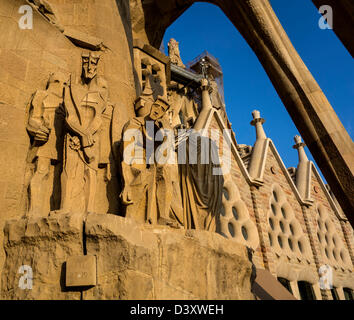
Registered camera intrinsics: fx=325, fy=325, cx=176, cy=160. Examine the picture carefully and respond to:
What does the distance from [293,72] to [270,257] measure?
24.2ft

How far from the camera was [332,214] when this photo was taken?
15453mm

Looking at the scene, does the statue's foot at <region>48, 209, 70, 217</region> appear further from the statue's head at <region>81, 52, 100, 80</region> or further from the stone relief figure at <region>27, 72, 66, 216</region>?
the statue's head at <region>81, 52, 100, 80</region>

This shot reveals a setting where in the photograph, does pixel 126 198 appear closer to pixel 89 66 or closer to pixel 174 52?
pixel 89 66

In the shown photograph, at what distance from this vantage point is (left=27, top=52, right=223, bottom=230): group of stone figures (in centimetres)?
395

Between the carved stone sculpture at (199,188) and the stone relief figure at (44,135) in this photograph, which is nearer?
the stone relief figure at (44,135)

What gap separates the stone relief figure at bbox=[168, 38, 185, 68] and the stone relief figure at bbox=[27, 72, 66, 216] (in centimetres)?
2435

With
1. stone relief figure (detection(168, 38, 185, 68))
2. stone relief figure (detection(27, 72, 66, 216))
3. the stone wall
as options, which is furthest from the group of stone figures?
stone relief figure (detection(168, 38, 185, 68))

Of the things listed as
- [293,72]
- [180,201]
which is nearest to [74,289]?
[180,201]

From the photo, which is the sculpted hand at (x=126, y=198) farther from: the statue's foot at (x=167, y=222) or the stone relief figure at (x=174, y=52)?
the stone relief figure at (x=174, y=52)

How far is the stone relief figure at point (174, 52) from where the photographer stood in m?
28.1

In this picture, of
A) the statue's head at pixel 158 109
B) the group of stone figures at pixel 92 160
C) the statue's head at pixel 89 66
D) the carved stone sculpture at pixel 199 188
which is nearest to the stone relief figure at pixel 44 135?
the group of stone figures at pixel 92 160

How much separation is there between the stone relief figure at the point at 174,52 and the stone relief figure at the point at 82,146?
79.8 ft

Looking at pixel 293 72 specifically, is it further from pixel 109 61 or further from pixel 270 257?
pixel 270 257

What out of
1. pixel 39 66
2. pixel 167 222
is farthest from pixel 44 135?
pixel 167 222
